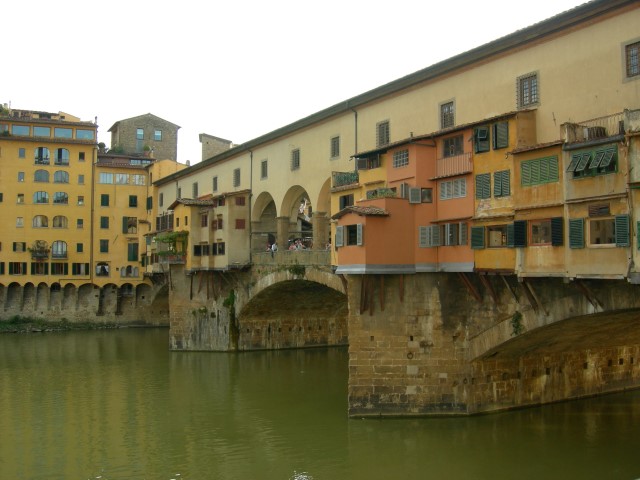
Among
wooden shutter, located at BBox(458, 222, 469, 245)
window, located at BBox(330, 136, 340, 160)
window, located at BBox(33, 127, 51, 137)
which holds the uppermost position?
window, located at BBox(33, 127, 51, 137)

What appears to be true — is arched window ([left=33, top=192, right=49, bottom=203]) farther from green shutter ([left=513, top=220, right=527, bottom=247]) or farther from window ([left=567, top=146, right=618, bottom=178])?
window ([left=567, top=146, right=618, bottom=178])

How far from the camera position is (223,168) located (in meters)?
44.3

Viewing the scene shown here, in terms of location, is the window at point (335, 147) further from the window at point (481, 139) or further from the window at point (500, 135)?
the window at point (500, 135)

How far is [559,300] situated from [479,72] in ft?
27.0

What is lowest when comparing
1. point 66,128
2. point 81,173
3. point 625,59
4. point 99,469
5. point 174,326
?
point 99,469

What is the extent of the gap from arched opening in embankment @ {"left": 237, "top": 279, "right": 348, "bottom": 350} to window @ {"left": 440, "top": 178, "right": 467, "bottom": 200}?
1752cm

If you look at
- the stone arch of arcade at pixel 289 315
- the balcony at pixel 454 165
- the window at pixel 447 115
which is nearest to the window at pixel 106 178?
the stone arch of arcade at pixel 289 315

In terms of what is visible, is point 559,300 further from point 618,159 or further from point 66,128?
point 66,128

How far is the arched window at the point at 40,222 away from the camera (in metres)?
59.1

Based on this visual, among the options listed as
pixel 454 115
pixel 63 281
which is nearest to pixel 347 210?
pixel 454 115

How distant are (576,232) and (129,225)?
51504mm

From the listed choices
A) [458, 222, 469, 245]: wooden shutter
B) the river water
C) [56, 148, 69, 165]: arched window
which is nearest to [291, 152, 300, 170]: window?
the river water

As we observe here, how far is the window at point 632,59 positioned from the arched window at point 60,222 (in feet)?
172

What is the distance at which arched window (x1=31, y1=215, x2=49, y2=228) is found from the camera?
59.1 metres
